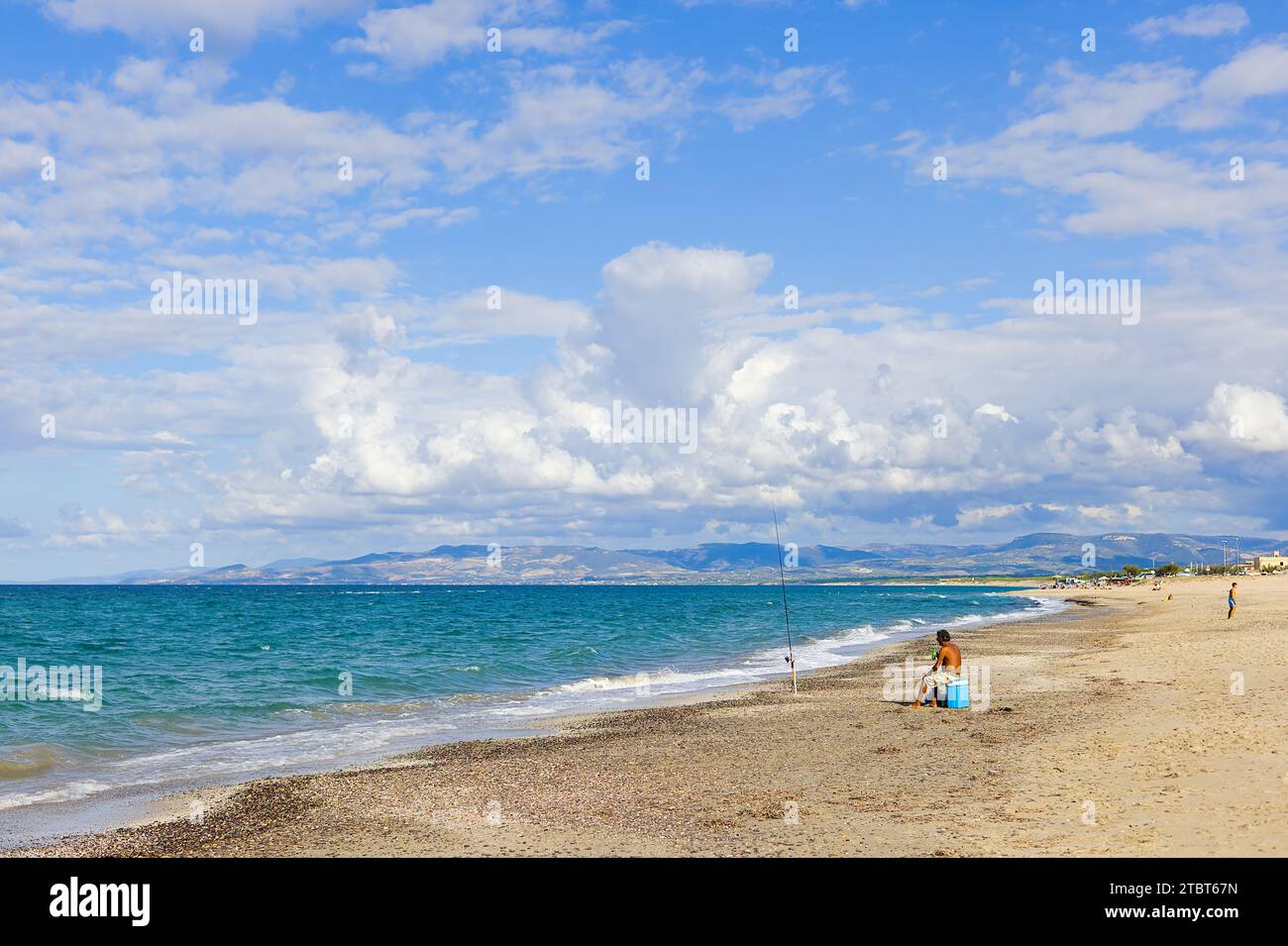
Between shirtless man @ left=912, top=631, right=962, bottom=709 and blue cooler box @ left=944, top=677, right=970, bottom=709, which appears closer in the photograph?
blue cooler box @ left=944, top=677, right=970, bottom=709

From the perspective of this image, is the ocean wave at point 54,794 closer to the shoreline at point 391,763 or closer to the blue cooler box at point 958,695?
the shoreline at point 391,763

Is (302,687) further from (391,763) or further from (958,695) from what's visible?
(958,695)

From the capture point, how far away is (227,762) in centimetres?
1866

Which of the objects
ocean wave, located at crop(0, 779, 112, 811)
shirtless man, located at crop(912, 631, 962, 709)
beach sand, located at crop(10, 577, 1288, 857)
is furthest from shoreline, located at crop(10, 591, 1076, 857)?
shirtless man, located at crop(912, 631, 962, 709)

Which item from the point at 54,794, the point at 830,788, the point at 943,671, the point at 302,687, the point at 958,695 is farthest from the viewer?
the point at 302,687

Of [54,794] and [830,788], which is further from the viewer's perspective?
[54,794]

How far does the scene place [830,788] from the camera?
13352 millimetres

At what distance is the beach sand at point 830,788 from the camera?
1035cm

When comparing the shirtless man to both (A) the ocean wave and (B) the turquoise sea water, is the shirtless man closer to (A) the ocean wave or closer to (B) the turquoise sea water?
(B) the turquoise sea water

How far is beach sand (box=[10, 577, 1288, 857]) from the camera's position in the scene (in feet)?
34.0

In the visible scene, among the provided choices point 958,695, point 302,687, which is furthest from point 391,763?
point 302,687

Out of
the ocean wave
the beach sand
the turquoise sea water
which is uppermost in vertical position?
the beach sand
